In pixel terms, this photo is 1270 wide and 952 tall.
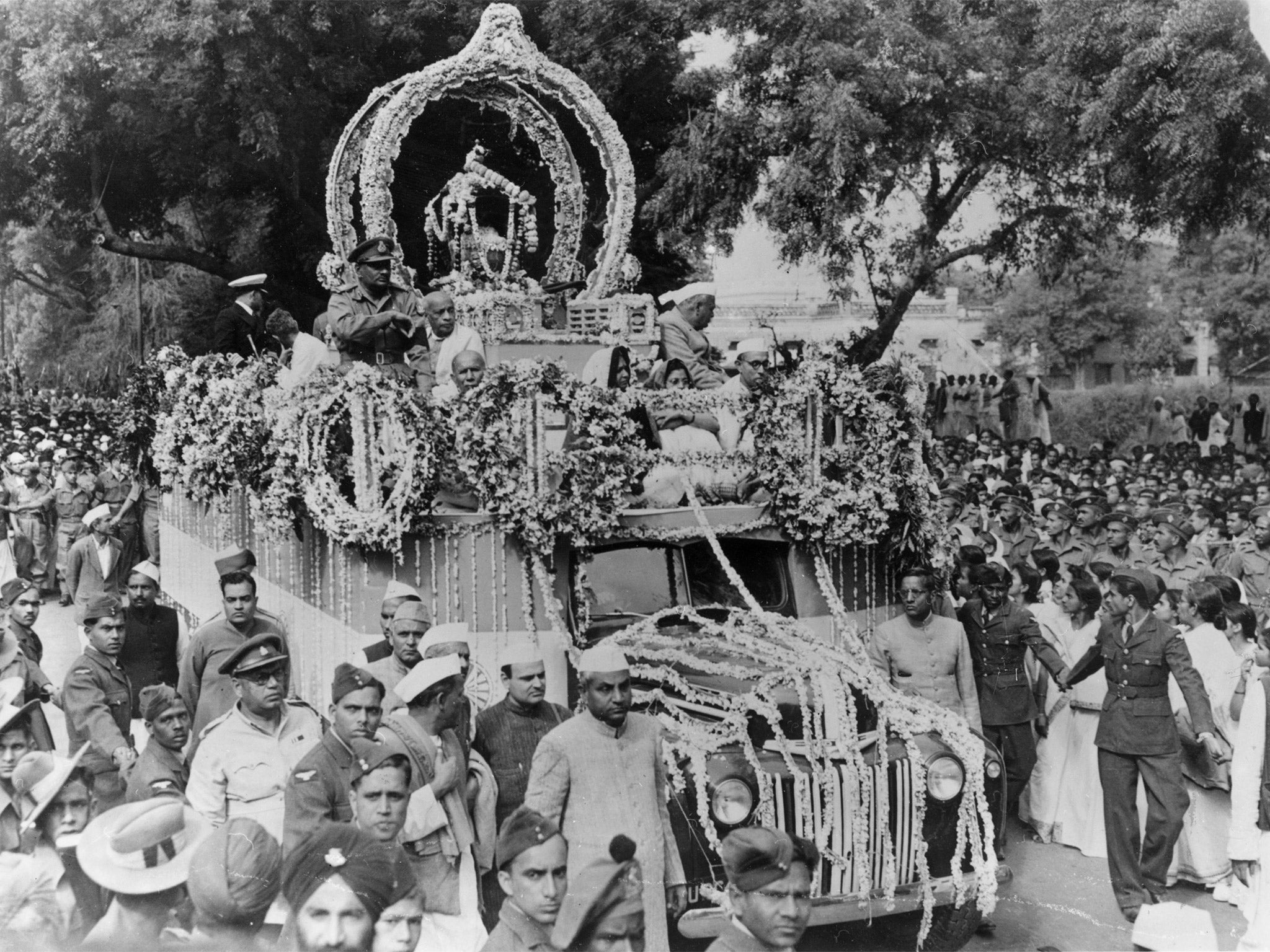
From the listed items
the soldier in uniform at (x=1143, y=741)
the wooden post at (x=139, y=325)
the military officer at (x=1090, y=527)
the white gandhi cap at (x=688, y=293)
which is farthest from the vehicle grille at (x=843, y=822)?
the wooden post at (x=139, y=325)

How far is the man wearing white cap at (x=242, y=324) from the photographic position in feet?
38.3

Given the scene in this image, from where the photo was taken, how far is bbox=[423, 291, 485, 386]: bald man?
10.5m

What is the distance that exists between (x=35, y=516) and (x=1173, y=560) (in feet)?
39.4

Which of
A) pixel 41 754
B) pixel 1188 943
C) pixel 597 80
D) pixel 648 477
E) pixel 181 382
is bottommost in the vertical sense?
pixel 1188 943

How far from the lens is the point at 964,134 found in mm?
17703

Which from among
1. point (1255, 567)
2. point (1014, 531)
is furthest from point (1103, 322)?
point (1255, 567)

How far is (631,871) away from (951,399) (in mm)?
21965

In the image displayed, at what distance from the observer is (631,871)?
14.5 ft

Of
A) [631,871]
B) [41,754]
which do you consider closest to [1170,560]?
[631,871]

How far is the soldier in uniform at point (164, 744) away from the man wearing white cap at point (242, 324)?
20.1 feet

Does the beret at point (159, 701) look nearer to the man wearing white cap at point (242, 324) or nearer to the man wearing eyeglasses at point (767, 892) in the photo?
the man wearing eyeglasses at point (767, 892)

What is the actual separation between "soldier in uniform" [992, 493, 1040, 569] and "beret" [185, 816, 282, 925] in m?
6.38

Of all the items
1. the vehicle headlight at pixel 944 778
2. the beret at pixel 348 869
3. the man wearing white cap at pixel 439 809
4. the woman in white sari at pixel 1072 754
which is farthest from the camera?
the woman in white sari at pixel 1072 754

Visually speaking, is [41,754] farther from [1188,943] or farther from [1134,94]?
[1134,94]
